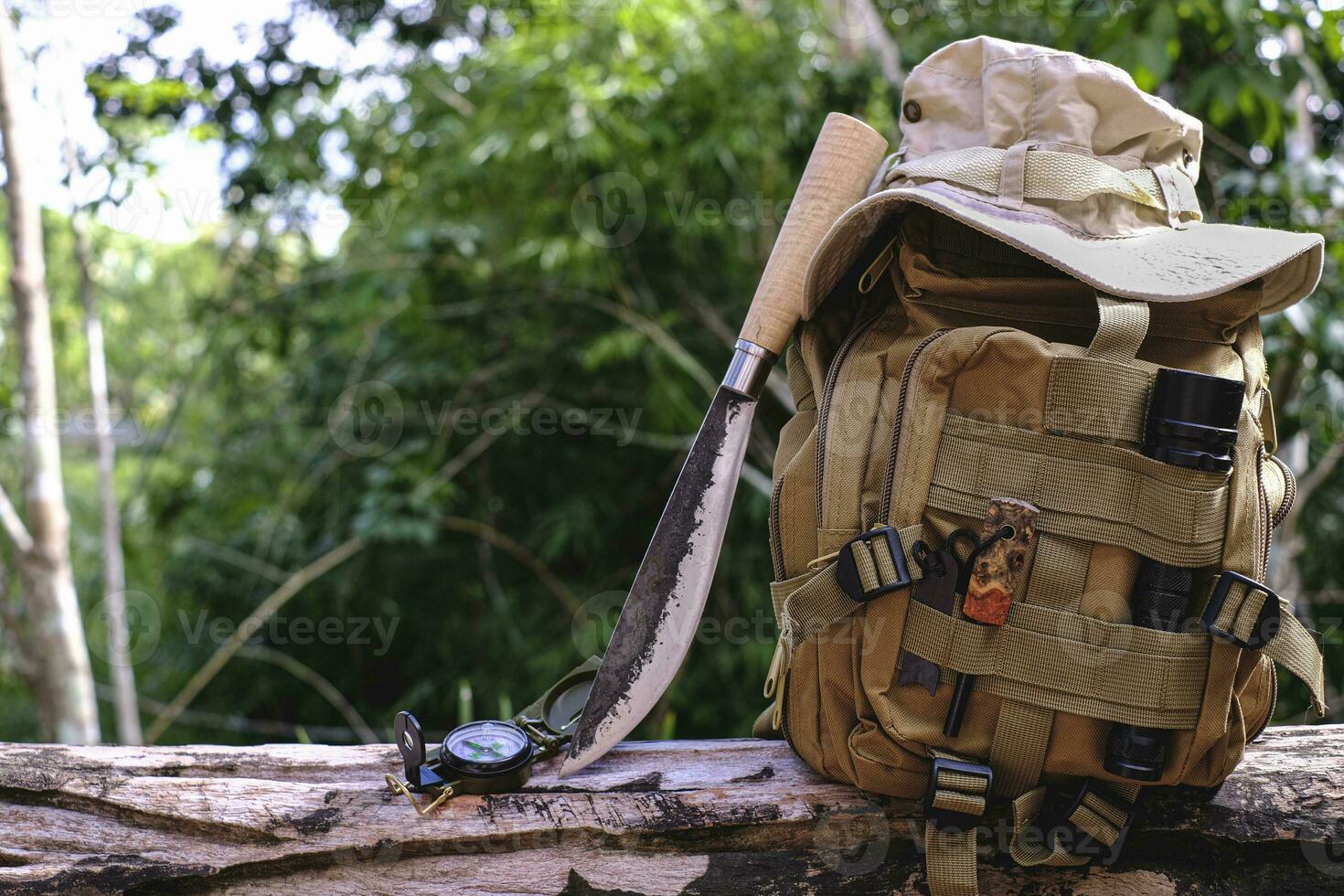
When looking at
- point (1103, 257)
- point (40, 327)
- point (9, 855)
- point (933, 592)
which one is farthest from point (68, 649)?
point (1103, 257)

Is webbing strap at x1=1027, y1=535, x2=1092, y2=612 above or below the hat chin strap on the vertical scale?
below

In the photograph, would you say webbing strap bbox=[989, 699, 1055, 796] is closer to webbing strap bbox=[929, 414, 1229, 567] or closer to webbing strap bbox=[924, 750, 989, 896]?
webbing strap bbox=[924, 750, 989, 896]

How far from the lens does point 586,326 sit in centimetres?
414

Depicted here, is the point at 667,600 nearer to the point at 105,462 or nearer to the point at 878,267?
the point at 878,267

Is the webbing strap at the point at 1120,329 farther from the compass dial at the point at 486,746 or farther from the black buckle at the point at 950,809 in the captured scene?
the compass dial at the point at 486,746

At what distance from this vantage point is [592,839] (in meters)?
1.35

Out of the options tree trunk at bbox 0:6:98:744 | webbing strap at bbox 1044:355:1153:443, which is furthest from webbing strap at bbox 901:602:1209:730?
tree trunk at bbox 0:6:98:744

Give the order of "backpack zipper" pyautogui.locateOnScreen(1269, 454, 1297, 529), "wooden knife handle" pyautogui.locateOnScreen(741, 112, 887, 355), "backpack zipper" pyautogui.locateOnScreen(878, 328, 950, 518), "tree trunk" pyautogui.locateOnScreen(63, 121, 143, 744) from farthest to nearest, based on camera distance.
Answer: "tree trunk" pyautogui.locateOnScreen(63, 121, 143, 744) → "wooden knife handle" pyautogui.locateOnScreen(741, 112, 887, 355) → "backpack zipper" pyautogui.locateOnScreen(1269, 454, 1297, 529) → "backpack zipper" pyautogui.locateOnScreen(878, 328, 950, 518)

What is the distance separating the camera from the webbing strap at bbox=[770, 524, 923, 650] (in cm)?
122

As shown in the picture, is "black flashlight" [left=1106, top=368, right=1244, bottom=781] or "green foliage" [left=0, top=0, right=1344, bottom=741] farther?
"green foliage" [left=0, top=0, right=1344, bottom=741]

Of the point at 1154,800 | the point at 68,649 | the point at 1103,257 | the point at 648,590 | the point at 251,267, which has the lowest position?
the point at 68,649

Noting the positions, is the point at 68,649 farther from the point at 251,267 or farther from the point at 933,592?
the point at 933,592

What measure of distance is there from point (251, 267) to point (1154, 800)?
15.0 ft

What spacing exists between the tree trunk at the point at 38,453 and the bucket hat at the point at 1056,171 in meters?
2.78
